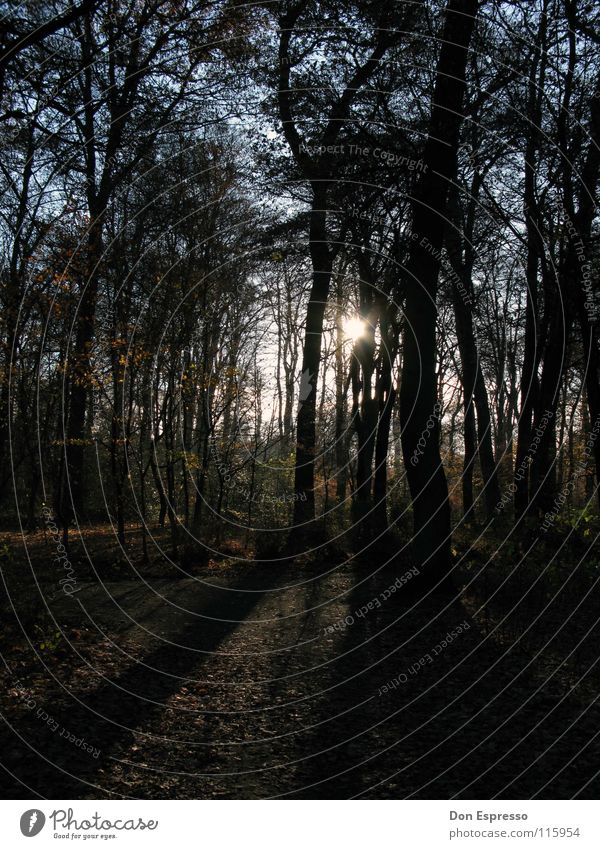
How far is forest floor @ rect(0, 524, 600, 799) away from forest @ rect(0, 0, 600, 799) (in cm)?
4

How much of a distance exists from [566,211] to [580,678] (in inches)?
347

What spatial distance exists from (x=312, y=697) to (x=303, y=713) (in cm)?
46

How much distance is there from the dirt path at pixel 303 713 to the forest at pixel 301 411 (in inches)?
1.6

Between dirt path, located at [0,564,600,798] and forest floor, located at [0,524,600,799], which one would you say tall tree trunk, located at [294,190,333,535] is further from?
dirt path, located at [0,564,600,798]

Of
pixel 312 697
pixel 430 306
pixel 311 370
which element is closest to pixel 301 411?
pixel 311 370

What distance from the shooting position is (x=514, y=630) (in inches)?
378

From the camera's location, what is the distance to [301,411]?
19.0m

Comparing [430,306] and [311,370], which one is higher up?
[311,370]

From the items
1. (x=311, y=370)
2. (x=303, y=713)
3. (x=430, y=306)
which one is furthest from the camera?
(x=311, y=370)

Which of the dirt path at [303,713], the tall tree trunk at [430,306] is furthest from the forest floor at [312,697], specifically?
the tall tree trunk at [430,306]

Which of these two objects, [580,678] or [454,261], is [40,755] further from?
[454,261]

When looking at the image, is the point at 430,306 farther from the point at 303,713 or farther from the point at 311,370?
the point at 311,370

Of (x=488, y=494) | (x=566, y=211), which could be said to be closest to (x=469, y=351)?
(x=488, y=494)

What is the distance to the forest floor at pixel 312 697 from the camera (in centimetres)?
581
